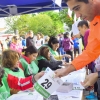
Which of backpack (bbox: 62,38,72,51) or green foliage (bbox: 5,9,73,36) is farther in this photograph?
A: green foliage (bbox: 5,9,73,36)

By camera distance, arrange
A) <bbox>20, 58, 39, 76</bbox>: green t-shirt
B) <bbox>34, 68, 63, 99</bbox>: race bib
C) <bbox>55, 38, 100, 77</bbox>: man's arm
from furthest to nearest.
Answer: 1. <bbox>20, 58, 39, 76</bbox>: green t-shirt
2. <bbox>55, 38, 100, 77</bbox>: man's arm
3. <bbox>34, 68, 63, 99</bbox>: race bib

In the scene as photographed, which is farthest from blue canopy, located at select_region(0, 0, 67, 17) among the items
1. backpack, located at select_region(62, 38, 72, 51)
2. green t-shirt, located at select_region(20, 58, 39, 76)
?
green t-shirt, located at select_region(20, 58, 39, 76)

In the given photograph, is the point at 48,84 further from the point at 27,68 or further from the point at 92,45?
the point at 27,68

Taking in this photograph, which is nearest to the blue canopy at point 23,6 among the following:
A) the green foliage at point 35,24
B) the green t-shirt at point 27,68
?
the green t-shirt at point 27,68

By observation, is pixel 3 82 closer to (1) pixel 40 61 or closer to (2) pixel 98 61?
(2) pixel 98 61

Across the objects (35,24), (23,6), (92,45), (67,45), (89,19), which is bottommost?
(67,45)

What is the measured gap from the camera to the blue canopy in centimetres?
606

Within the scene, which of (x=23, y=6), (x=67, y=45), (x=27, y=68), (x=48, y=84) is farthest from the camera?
(x=67, y=45)

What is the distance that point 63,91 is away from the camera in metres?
2.22

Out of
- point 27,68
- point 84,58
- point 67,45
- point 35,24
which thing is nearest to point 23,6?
point 67,45

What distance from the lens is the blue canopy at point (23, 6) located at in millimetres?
6059

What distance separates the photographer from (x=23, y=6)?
22.6 ft

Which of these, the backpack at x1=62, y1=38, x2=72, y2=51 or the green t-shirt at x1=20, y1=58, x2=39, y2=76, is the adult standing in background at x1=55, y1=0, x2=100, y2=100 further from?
the backpack at x1=62, y1=38, x2=72, y2=51

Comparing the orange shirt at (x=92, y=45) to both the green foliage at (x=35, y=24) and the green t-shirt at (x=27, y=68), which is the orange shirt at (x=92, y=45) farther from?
the green foliage at (x=35, y=24)
